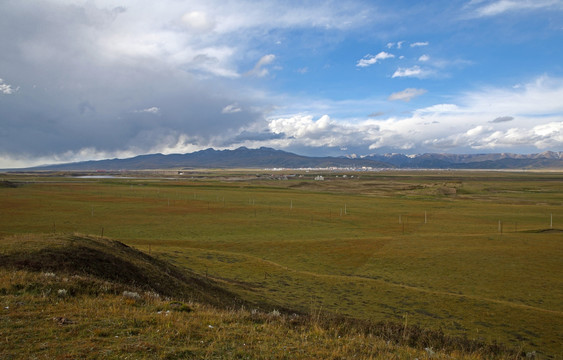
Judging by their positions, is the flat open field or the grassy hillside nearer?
the grassy hillside

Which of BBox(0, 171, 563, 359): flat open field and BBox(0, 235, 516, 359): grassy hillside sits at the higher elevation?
BBox(0, 235, 516, 359): grassy hillside

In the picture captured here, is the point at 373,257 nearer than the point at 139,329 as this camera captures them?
No

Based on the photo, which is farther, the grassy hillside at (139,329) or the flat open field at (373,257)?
the flat open field at (373,257)

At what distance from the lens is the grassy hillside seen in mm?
7473

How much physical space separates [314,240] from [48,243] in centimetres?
2872

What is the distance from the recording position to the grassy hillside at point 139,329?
7.47 metres

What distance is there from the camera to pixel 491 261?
30641 mm

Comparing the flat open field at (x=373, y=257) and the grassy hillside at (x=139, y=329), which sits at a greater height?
the grassy hillside at (x=139, y=329)

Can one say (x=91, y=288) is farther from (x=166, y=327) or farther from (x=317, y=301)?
(x=317, y=301)

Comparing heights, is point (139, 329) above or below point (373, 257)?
above

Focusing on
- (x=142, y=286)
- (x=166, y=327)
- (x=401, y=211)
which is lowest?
(x=401, y=211)

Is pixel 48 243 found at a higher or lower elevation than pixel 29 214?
higher

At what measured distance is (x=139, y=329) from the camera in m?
8.51

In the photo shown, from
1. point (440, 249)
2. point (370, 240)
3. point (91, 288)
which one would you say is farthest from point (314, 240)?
point (91, 288)
